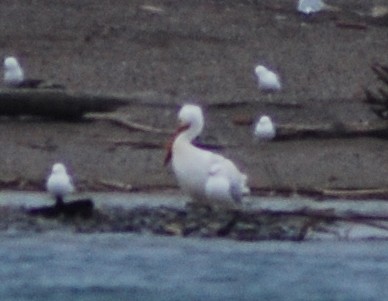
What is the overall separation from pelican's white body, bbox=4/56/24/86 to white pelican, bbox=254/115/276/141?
6.05ft

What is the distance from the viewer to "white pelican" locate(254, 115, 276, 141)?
15234mm

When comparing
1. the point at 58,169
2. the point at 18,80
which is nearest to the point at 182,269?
the point at 58,169

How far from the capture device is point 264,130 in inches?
600

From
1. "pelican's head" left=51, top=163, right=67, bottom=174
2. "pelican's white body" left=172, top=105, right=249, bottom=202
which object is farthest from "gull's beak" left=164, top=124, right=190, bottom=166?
"pelican's head" left=51, top=163, right=67, bottom=174

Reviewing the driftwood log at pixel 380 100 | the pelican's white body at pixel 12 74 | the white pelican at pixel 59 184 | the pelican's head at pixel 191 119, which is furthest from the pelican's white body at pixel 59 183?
the pelican's white body at pixel 12 74

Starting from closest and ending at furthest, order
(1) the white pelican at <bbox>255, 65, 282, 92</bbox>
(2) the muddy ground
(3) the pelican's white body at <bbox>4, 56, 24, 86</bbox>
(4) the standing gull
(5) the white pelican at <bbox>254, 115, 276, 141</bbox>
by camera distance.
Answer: (2) the muddy ground
(5) the white pelican at <bbox>254, 115, 276, 141</bbox>
(4) the standing gull
(3) the pelican's white body at <bbox>4, 56, 24, 86</bbox>
(1) the white pelican at <bbox>255, 65, 282, 92</bbox>

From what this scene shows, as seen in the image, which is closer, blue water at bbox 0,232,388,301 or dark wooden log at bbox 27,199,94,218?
blue water at bbox 0,232,388,301

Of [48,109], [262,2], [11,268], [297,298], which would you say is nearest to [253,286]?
[297,298]

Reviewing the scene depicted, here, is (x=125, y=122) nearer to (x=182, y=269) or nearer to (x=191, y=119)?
(x=191, y=119)

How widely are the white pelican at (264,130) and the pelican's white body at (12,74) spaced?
1.84m

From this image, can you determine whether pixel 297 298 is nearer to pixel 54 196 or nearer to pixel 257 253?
pixel 257 253

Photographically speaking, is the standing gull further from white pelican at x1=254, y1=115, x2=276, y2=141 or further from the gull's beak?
the gull's beak

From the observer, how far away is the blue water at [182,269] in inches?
473

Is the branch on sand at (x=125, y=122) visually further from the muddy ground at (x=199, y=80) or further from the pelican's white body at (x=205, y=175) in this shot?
the pelican's white body at (x=205, y=175)
